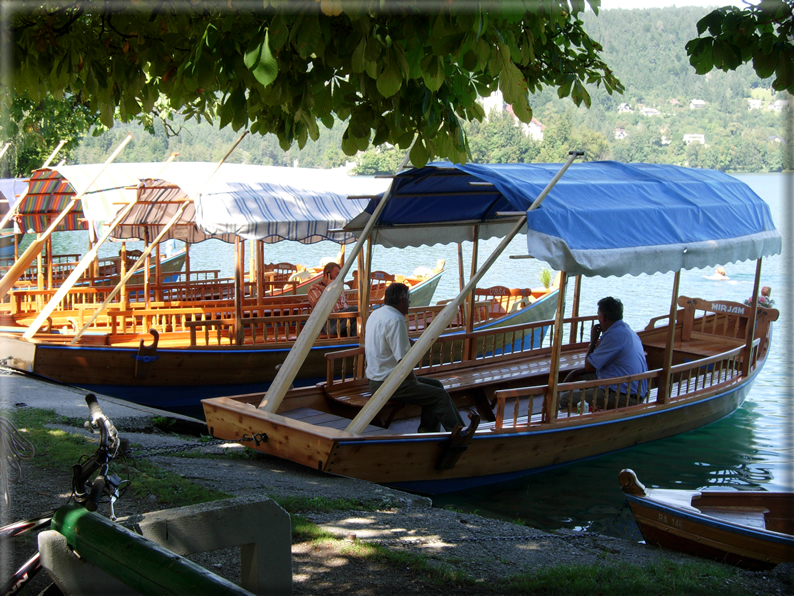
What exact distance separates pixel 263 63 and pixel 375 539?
3.70 meters

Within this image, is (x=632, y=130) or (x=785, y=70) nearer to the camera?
(x=785, y=70)

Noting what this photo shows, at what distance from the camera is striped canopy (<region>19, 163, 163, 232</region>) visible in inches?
533

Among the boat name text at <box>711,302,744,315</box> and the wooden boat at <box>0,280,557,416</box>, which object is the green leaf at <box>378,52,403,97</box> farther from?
the boat name text at <box>711,302,744,315</box>

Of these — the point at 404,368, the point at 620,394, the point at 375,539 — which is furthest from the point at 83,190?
the point at 375,539

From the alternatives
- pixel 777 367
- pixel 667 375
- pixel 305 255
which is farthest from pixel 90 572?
pixel 305 255

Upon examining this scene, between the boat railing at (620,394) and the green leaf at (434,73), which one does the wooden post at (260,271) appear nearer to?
the boat railing at (620,394)

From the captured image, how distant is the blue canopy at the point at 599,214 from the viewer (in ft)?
24.2

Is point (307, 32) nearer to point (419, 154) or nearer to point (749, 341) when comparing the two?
point (419, 154)

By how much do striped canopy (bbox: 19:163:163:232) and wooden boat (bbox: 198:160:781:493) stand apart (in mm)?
5771

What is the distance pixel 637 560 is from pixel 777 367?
14.6m

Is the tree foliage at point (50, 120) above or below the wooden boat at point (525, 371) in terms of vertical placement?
above

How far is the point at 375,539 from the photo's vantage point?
5570 mm

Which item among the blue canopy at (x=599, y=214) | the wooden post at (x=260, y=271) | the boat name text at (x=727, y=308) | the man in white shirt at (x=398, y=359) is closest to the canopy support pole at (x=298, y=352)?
the man in white shirt at (x=398, y=359)

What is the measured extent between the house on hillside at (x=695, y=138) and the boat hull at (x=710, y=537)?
10208 centimetres
